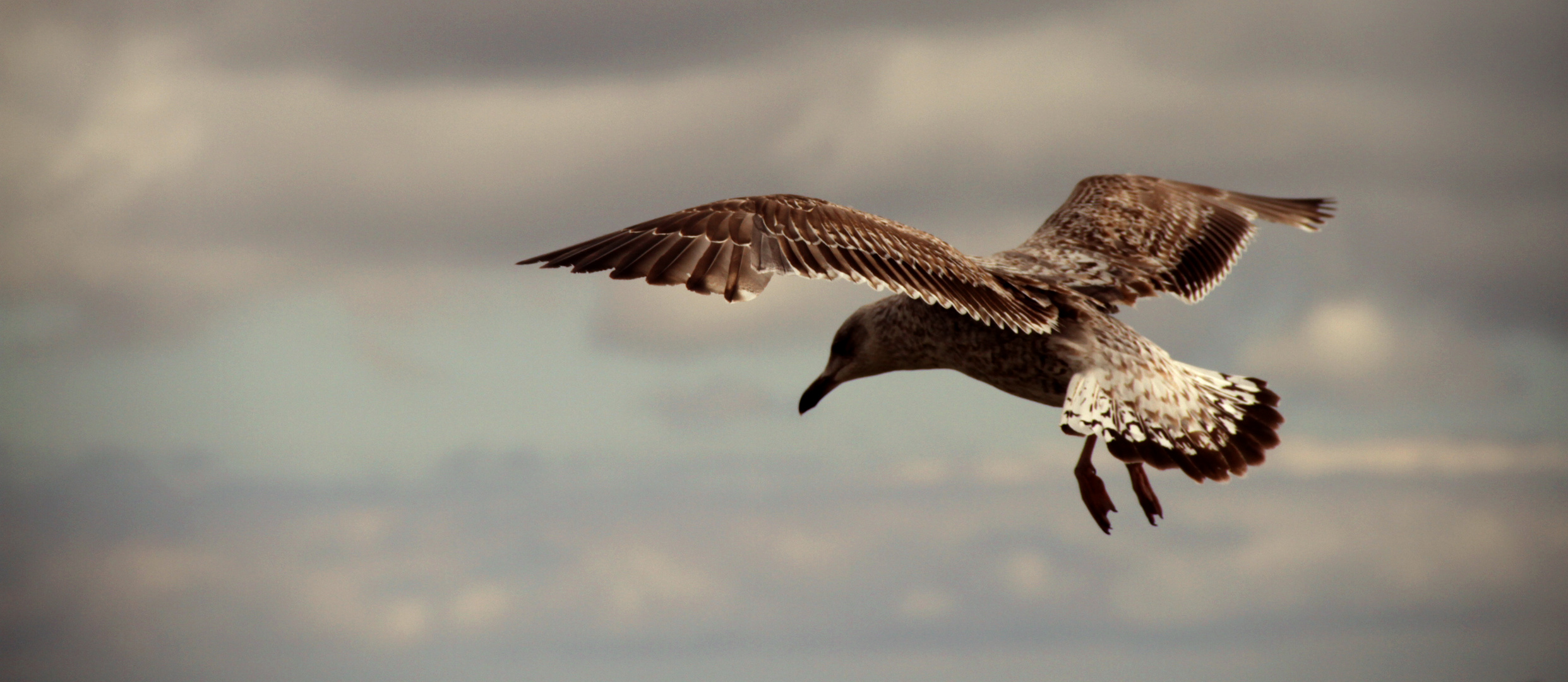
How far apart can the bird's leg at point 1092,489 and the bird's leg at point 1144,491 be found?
229 millimetres

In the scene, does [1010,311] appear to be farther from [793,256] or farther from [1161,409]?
[793,256]

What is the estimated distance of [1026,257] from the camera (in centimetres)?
1334

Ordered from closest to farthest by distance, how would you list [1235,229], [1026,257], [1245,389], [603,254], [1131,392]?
[603,254]
[1131,392]
[1245,389]
[1026,257]
[1235,229]

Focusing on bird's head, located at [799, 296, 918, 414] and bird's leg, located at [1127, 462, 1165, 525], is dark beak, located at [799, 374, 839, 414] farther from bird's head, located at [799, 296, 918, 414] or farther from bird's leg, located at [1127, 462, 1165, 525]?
bird's leg, located at [1127, 462, 1165, 525]

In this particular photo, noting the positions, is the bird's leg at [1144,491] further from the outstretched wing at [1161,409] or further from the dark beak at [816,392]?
the dark beak at [816,392]

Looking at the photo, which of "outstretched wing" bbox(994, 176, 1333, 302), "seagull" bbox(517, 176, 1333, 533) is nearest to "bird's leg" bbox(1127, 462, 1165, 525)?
"seagull" bbox(517, 176, 1333, 533)

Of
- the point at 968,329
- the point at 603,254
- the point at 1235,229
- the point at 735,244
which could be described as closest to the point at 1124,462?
the point at 968,329

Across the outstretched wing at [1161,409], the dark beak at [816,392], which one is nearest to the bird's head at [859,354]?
the dark beak at [816,392]

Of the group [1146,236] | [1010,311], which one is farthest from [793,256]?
[1146,236]

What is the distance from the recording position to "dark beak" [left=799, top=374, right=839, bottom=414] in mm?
12250

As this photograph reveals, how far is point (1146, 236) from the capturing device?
47.6 ft

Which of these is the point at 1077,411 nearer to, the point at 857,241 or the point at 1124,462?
the point at 1124,462

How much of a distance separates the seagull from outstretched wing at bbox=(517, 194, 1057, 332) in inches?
0.5

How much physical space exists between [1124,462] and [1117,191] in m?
5.72
